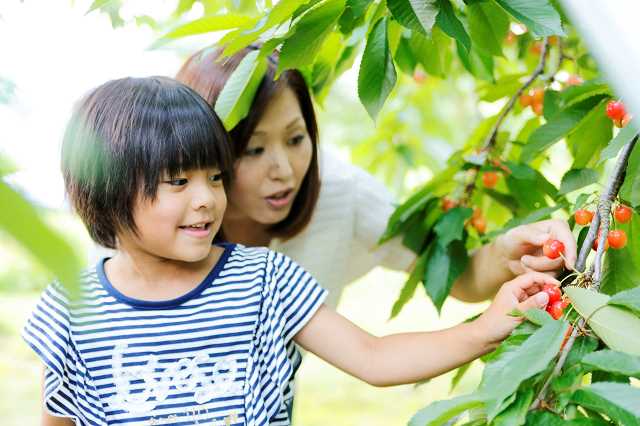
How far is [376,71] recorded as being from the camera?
115 cm

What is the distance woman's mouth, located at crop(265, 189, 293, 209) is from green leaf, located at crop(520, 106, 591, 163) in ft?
1.89

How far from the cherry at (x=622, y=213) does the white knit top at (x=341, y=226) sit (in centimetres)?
94

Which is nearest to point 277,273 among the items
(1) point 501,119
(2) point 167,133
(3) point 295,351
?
(3) point 295,351

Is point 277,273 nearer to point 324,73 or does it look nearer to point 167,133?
point 167,133

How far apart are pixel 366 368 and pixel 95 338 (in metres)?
0.46

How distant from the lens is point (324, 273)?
2080 mm

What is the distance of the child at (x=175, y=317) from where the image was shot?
1.29 m

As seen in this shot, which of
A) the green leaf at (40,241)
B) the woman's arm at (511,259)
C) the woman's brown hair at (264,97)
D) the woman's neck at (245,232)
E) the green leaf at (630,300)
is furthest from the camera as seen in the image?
the woman's neck at (245,232)

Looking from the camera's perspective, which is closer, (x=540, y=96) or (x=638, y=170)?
(x=638, y=170)

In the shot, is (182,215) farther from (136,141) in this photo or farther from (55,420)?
(55,420)

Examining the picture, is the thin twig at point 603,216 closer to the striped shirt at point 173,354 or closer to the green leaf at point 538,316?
the green leaf at point 538,316

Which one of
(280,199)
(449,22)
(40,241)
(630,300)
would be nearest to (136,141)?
(280,199)

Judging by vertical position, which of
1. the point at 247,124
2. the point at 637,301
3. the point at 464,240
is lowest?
the point at 464,240

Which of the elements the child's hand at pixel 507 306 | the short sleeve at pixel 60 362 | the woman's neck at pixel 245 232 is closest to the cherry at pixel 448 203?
the child's hand at pixel 507 306
